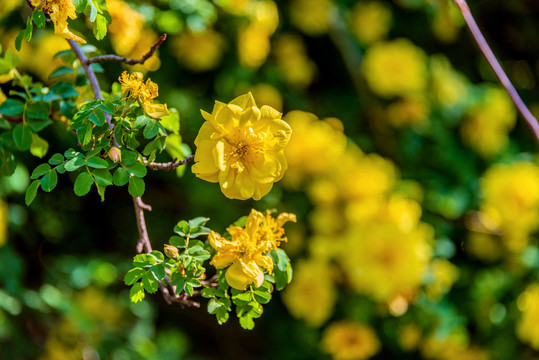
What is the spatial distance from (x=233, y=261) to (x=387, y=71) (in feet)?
4.33

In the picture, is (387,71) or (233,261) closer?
(233,261)

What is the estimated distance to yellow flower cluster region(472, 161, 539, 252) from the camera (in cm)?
155

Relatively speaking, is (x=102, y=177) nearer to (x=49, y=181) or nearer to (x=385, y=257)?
(x=49, y=181)

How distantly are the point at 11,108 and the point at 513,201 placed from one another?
1287 mm

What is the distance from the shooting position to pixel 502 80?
901 mm

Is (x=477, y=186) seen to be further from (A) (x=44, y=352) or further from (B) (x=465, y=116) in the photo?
(A) (x=44, y=352)

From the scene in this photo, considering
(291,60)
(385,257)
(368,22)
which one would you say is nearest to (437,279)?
(385,257)

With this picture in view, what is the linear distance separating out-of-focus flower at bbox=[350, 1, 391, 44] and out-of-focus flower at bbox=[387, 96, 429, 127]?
28 centimetres

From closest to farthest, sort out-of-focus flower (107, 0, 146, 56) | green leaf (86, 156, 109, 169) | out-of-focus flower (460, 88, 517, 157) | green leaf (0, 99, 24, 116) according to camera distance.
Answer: green leaf (86, 156, 109, 169), green leaf (0, 99, 24, 116), out-of-focus flower (107, 0, 146, 56), out-of-focus flower (460, 88, 517, 157)

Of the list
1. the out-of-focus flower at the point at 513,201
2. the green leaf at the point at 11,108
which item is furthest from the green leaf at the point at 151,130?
the out-of-focus flower at the point at 513,201

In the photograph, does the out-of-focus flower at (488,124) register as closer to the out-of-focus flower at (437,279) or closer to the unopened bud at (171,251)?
the out-of-focus flower at (437,279)

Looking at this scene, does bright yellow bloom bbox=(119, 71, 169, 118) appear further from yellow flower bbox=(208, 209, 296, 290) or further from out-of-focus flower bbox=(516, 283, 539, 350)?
out-of-focus flower bbox=(516, 283, 539, 350)

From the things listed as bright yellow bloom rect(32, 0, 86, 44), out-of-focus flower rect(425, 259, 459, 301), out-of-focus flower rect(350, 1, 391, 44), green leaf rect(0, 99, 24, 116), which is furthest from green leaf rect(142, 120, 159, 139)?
out-of-focus flower rect(350, 1, 391, 44)

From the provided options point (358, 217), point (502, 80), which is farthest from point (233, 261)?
point (358, 217)
